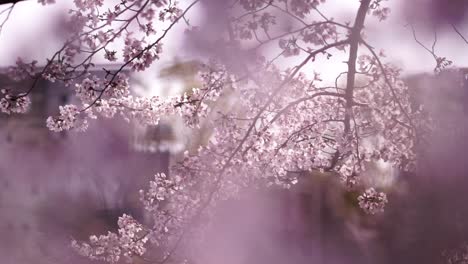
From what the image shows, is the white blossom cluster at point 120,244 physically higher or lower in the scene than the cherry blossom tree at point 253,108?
lower

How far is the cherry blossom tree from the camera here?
1.51 meters

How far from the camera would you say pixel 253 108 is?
61.0 inches

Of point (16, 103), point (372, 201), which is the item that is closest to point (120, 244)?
point (16, 103)

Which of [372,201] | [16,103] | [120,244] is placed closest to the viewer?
[372,201]

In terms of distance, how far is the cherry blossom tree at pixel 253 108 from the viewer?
151 cm

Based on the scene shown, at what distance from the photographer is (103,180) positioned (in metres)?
1.65

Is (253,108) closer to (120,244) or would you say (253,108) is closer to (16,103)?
(120,244)

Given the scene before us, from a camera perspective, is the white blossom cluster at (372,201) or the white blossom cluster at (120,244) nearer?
the white blossom cluster at (372,201)

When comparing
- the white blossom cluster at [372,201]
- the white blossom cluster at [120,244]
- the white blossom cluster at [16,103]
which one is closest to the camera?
the white blossom cluster at [372,201]

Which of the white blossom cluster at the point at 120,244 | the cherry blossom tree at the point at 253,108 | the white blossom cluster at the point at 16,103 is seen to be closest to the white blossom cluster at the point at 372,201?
the cherry blossom tree at the point at 253,108

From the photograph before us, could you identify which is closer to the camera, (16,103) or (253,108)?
(253,108)

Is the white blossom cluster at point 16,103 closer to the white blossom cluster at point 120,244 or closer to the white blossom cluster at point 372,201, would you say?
the white blossom cluster at point 120,244

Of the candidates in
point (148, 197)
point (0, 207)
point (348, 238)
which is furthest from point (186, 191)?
point (0, 207)

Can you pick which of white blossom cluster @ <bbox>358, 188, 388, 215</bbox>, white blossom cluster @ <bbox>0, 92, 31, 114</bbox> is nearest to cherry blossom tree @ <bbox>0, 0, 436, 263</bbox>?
white blossom cluster @ <bbox>358, 188, 388, 215</bbox>
